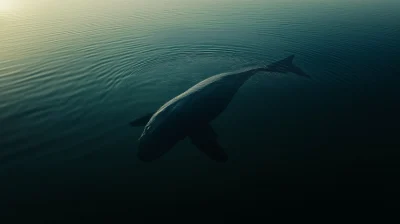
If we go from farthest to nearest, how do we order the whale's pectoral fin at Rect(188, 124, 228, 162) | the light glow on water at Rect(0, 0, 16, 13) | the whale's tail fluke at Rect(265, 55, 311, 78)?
the light glow on water at Rect(0, 0, 16, 13) → the whale's tail fluke at Rect(265, 55, 311, 78) → the whale's pectoral fin at Rect(188, 124, 228, 162)

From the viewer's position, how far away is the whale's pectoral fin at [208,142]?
915cm

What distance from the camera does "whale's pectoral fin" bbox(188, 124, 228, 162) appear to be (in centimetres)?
915

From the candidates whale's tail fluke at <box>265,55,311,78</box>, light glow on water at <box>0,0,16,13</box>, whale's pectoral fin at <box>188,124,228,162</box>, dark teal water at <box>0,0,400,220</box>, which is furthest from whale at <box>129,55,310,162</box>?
light glow on water at <box>0,0,16,13</box>

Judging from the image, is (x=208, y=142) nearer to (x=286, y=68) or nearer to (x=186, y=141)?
(x=186, y=141)

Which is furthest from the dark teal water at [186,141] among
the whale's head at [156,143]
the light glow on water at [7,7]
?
the light glow on water at [7,7]

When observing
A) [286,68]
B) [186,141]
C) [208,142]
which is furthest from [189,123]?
[286,68]

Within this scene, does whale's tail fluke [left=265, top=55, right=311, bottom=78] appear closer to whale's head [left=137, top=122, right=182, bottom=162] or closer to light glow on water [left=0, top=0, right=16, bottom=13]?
whale's head [left=137, top=122, right=182, bottom=162]

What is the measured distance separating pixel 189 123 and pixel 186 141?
0.81 metres

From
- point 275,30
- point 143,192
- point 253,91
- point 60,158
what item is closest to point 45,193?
point 60,158

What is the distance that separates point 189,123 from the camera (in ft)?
33.4

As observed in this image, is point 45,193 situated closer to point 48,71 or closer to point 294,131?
point 294,131

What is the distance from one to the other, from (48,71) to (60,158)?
35.1ft

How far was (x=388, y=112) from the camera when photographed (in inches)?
499

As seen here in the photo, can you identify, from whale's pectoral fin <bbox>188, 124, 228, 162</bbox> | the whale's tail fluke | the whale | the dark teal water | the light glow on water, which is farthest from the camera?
the light glow on water
